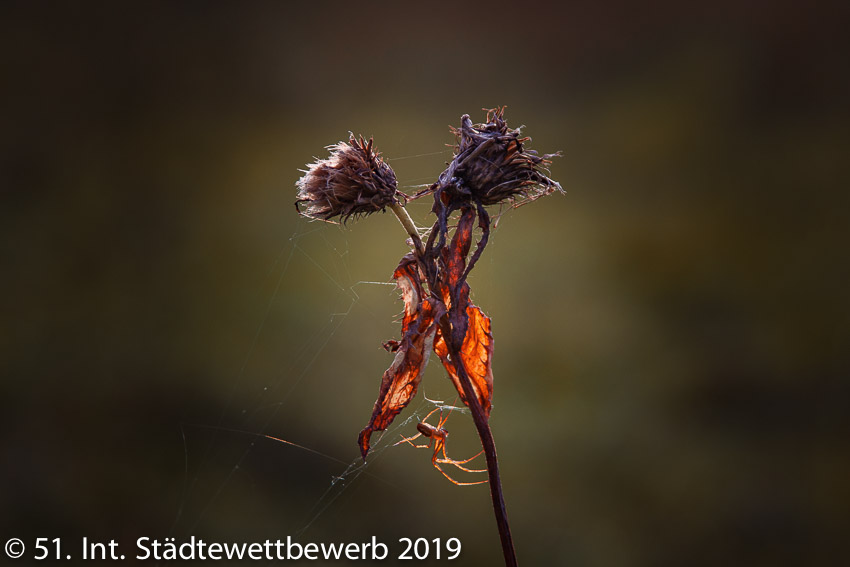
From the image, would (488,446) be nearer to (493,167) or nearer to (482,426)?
(482,426)

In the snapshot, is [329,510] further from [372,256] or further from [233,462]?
[372,256]

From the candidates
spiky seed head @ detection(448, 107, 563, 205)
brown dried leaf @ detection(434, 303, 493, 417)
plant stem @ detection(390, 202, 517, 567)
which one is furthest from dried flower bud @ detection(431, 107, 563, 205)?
brown dried leaf @ detection(434, 303, 493, 417)

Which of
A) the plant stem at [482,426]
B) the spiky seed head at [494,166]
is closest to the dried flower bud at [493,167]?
the spiky seed head at [494,166]

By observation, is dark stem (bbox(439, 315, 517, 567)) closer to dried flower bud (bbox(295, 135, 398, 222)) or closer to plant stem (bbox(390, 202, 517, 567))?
plant stem (bbox(390, 202, 517, 567))

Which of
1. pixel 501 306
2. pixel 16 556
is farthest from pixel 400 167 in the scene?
pixel 16 556

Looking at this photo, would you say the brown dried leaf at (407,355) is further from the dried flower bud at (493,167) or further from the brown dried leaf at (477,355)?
the dried flower bud at (493,167)


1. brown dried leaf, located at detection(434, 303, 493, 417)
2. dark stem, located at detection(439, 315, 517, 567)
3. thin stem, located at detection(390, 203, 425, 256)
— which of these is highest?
thin stem, located at detection(390, 203, 425, 256)

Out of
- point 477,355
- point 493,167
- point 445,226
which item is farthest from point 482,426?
point 493,167

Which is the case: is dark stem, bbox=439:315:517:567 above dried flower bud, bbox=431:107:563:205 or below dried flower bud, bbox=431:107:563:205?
below
